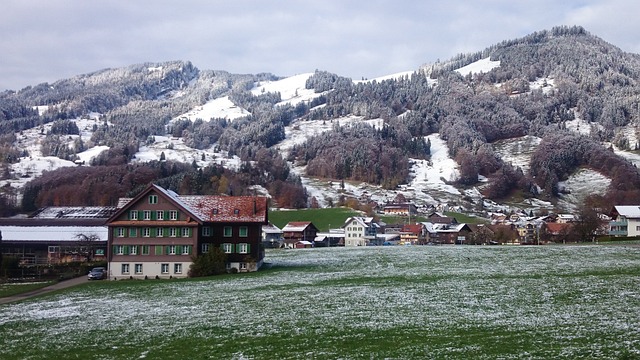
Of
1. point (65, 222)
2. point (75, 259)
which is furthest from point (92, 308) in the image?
point (65, 222)

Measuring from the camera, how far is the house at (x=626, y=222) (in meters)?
113

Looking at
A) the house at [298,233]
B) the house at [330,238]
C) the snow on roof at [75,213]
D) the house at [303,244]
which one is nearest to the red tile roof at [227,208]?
the house at [303,244]

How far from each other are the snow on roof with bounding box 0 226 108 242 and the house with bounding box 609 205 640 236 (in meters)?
88.9

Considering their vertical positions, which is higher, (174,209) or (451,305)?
(174,209)

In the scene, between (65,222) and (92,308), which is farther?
(65,222)

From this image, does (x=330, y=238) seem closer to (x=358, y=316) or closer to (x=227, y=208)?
(x=227, y=208)

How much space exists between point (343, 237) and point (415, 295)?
130854mm

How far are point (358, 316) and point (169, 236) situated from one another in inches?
1650

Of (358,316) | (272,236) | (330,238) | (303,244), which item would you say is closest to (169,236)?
(358,316)

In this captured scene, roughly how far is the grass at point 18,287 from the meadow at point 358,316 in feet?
19.7

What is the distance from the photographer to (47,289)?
65.2 m

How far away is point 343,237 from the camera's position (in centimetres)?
17438

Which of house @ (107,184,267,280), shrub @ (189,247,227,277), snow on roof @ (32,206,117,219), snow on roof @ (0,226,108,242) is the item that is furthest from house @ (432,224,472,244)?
shrub @ (189,247,227,277)

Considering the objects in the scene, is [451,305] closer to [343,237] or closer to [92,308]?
[92,308]
